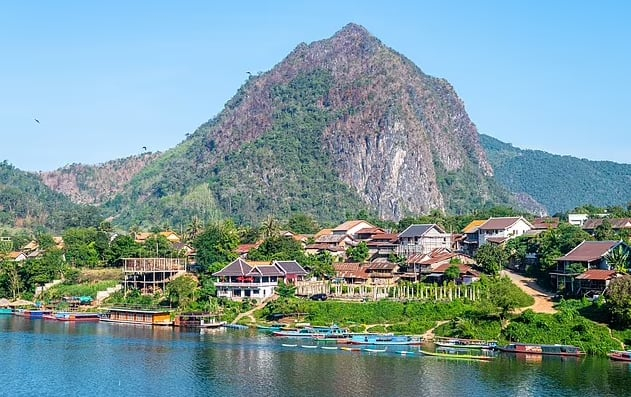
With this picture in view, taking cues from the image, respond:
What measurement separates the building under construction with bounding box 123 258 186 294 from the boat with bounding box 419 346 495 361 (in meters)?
36.0

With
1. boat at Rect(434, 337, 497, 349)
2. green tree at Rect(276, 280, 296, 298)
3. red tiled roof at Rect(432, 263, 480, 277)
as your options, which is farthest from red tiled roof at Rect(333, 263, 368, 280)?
boat at Rect(434, 337, 497, 349)

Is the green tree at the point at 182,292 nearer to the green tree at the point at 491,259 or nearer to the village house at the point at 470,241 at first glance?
the green tree at the point at 491,259

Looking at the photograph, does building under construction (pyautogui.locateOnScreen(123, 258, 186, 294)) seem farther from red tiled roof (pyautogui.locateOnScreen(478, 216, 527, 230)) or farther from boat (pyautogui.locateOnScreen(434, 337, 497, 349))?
boat (pyautogui.locateOnScreen(434, 337, 497, 349))

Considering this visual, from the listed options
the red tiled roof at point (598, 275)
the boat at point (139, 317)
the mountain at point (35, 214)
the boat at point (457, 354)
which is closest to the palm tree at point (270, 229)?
the boat at point (139, 317)

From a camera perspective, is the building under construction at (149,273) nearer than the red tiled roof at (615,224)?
Yes

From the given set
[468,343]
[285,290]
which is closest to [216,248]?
[285,290]

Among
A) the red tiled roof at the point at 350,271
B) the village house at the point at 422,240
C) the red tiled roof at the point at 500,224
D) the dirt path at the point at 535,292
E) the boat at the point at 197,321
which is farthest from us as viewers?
the red tiled roof at the point at 500,224

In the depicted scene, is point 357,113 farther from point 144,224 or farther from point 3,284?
point 3,284

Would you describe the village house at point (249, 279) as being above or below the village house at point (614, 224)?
below

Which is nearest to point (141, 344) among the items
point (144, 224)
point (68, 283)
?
point (68, 283)

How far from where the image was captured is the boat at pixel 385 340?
189 ft

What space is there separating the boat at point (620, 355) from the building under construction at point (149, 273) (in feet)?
149

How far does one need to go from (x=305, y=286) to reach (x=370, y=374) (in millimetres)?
26345

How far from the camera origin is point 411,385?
147 feet
